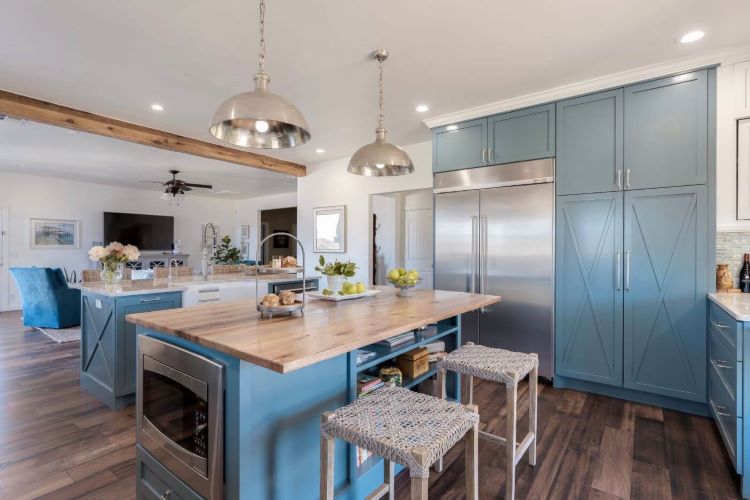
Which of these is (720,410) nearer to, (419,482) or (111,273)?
(419,482)

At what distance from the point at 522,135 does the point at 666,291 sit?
1699mm

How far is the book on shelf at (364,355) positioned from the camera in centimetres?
180

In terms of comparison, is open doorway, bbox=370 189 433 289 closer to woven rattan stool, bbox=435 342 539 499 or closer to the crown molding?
the crown molding

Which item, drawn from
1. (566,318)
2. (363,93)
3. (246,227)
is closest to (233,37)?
(363,93)

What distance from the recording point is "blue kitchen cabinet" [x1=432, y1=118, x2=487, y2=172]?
3600 millimetres

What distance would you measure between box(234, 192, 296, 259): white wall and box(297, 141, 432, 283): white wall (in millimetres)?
3206

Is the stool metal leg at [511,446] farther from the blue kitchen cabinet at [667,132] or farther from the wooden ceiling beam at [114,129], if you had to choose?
the wooden ceiling beam at [114,129]

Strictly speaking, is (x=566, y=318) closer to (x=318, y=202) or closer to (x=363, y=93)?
(x=363, y=93)

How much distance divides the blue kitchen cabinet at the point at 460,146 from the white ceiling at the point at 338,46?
0.25m

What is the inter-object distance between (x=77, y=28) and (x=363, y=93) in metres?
2.00

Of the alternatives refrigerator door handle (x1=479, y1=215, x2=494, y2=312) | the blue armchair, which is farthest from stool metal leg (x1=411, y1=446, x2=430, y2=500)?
the blue armchair

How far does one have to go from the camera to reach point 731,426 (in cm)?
195

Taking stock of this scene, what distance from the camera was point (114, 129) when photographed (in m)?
3.87

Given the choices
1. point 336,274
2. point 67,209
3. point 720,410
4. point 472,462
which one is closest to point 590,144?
point 720,410
